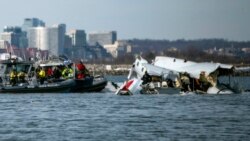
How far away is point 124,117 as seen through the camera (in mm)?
42812

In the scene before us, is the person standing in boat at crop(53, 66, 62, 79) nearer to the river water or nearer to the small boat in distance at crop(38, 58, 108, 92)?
the small boat in distance at crop(38, 58, 108, 92)

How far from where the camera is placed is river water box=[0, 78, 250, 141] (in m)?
35.1

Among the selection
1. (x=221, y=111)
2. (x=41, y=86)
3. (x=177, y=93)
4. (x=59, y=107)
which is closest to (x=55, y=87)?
(x=41, y=86)

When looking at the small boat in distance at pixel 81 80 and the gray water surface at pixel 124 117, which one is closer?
the gray water surface at pixel 124 117

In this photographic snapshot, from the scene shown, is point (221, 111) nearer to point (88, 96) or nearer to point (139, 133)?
point (139, 133)

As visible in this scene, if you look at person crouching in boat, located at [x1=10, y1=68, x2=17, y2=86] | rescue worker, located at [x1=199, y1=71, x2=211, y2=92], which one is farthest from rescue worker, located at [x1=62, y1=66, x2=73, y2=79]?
rescue worker, located at [x1=199, y1=71, x2=211, y2=92]

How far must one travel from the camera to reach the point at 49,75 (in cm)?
6669

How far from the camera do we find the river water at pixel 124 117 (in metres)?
35.1

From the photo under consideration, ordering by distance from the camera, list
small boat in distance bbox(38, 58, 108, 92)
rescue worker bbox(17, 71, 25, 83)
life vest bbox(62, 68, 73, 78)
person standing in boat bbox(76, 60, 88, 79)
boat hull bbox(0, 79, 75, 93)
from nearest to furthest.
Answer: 1. boat hull bbox(0, 79, 75, 93)
2. rescue worker bbox(17, 71, 25, 83)
3. small boat in distance bbox(38, 58, 108, 92)
4. person standing in boat bbox(76, 60, 88, 79)
5. life vest bbox(62, 68, 73, 78)

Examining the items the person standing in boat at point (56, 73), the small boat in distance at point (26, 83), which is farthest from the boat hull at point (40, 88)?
the person standing in boat at point (56, 73)

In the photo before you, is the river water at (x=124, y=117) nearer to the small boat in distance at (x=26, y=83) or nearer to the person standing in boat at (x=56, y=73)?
the small boat in distance at (x=26, y=83)

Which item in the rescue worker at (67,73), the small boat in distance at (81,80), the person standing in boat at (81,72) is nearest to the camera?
the small boat in distance at (81,80)

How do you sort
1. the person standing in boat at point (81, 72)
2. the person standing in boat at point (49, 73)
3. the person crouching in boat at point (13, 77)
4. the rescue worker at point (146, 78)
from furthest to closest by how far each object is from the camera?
the person standing in boat at point (49, 73)
the rescue worker at point (146, 78)
the person standing in boat at point (81, 72)
the person crouching in boat at point (13, 77)

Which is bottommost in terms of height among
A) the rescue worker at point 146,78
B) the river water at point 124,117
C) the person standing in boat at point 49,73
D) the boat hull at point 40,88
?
the river water at point 124,117
